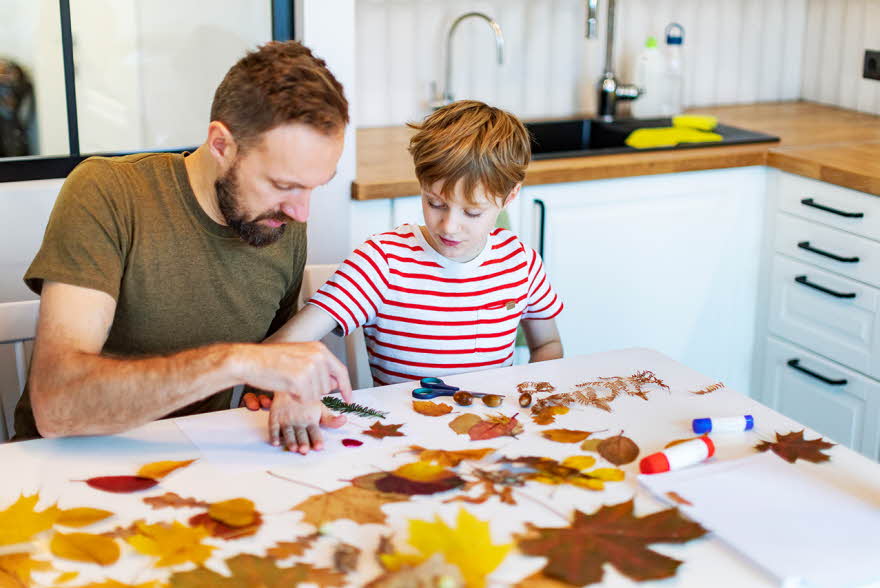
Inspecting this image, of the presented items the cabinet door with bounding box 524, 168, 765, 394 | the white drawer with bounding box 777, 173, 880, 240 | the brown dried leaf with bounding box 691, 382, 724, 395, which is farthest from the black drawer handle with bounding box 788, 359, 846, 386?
the brown dried leaf with bounding box 691, 382, 724, 395

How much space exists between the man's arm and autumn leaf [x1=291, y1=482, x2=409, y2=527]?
0.47ft

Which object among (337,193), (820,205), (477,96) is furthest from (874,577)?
(477,96)

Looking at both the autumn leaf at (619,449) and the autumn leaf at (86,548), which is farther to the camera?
the autumn leaf at (619,449)

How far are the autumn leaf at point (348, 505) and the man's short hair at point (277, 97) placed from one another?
0.52 m

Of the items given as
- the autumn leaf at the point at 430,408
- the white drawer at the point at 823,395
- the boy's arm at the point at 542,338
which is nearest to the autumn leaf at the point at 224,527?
the autumn leaf at the point at 430,408

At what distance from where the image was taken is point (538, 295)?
6.00 feet

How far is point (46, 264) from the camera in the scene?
4.74ft

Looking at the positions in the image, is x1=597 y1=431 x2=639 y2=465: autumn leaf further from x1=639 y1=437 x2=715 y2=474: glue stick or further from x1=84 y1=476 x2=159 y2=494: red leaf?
x1=84 y1=476 x2=159 y2=494: red leaf

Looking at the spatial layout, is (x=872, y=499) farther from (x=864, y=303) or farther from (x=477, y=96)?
(x=477, y=96)

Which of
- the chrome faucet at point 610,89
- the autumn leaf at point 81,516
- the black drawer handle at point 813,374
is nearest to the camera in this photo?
the autumn leaf at point 81,516

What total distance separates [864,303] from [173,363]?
179cm

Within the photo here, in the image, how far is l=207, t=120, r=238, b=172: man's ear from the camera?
1488 millimetres

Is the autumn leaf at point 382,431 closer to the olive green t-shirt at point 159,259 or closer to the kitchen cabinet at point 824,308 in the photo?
the olive green t-shirt at point 159,259

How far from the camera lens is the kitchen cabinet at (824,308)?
251 centimetres
